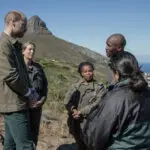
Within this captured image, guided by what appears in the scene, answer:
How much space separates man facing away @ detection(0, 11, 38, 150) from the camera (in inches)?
147

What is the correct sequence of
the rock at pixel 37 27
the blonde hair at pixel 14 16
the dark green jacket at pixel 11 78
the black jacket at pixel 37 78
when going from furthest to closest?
the rock at pixel 37 27 < the black jacket at pixel 37 78 < the blonde hair at pixel 14 16 < the dark green jacket at pixel 11 78

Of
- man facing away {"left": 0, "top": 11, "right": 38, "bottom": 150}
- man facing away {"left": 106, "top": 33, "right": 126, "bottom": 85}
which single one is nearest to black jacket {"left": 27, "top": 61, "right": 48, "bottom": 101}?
man facing away {"left": 0, "top": 11, "right": 38, "bottom": 150}

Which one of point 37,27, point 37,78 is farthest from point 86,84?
point 37,27

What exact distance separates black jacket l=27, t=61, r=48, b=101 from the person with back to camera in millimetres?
389

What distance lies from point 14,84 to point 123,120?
1.44 meters

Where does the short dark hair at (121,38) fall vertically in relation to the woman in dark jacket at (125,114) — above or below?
above

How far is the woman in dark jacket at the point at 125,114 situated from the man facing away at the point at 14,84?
124 cm

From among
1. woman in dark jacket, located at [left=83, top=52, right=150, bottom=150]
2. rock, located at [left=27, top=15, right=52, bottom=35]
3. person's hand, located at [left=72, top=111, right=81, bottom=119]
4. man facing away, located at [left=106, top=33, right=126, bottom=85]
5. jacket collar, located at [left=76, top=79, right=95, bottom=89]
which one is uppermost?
rock, located at [left=27, top=15, right=52, bottom=35]

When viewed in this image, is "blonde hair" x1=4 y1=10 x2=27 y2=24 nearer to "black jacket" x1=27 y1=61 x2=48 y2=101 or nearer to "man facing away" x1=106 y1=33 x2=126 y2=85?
"man facing away" x1=106 y1=33 x2=126 y2=85

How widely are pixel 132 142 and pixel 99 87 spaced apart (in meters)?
2.27

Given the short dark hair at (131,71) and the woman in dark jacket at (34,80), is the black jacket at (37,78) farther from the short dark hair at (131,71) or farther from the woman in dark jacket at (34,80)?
the short dark hair at (131,71)

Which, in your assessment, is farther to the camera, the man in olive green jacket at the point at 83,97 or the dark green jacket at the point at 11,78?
the man in olive green jacket at the point at 83,97

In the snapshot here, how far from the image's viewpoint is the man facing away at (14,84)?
12.3 ft

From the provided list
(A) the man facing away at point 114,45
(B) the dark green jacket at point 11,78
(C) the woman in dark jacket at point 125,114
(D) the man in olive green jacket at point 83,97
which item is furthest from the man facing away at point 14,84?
(C) the woman in dark jacket at point 125,114
